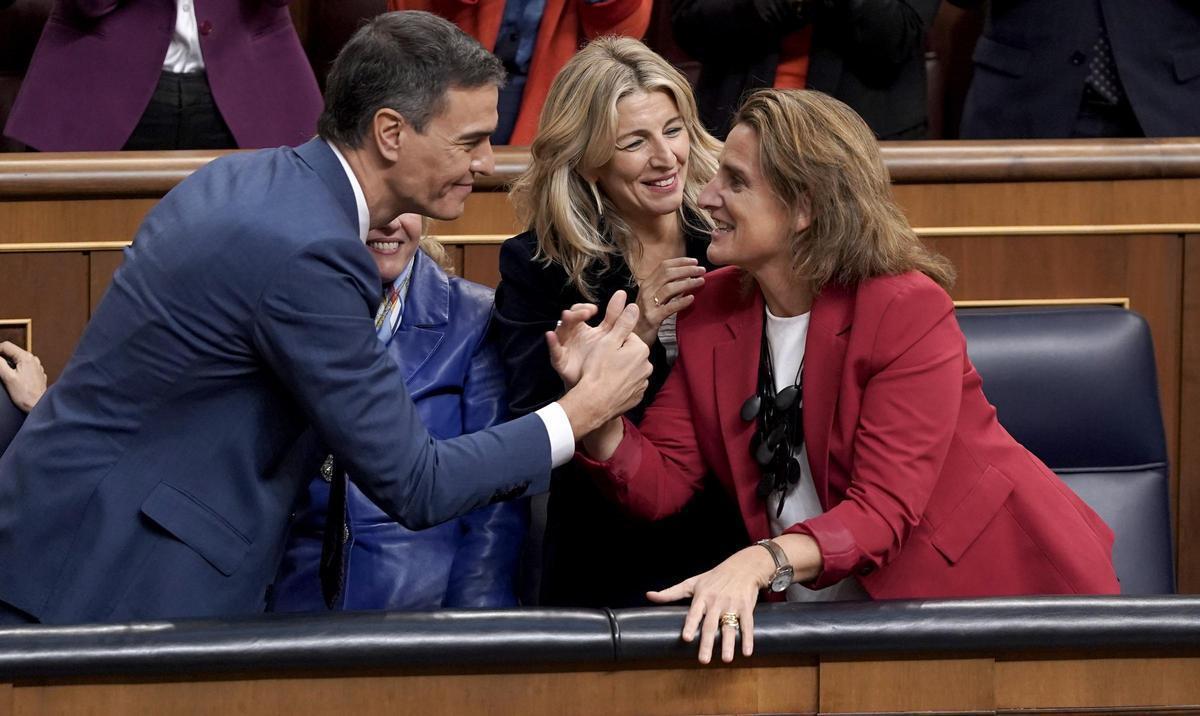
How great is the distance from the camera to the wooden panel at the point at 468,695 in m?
1.33

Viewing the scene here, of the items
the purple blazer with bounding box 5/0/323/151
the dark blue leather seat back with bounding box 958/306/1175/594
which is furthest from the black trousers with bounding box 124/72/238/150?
the dark blue leather seat back with bounding box 958/306/1175/594

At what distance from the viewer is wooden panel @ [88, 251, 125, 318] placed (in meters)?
2.45

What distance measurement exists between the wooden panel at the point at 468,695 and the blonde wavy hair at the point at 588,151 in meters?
0.85

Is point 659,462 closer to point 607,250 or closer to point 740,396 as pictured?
point 740,396

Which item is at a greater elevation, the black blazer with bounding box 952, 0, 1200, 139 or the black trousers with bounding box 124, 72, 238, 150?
the black blazer with bounding box 952, 0, 1200, 139

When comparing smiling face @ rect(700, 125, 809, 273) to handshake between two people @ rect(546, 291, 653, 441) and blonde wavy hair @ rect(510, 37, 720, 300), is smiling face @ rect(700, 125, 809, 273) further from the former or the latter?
blonde wavy hair @ rect(510, 37, 720, 300)

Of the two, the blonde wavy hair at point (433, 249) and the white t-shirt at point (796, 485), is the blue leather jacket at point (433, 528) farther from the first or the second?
the white t-shirt at point (796, 485)

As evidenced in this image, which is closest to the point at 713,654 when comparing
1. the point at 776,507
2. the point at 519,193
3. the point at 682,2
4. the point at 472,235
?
the point at 776,507

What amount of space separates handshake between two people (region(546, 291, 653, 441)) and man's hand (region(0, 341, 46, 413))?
2.50 feet

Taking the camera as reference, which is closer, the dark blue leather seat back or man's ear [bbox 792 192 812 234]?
man's ear [bbox 792 192 812 234]

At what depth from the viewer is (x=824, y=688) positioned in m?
1.40

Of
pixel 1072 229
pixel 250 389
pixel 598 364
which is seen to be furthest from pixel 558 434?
pixel 1072 229

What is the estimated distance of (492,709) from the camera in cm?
138

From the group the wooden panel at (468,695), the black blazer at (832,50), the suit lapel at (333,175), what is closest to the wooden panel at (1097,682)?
the wooden panel at (468,695)
